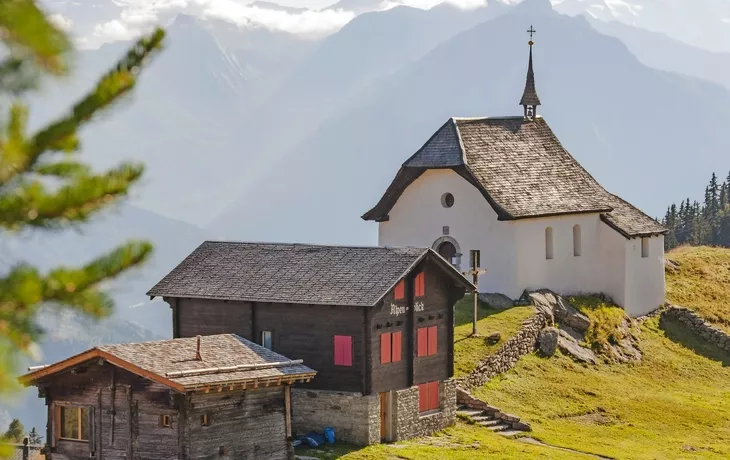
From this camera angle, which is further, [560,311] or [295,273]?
[560,311]

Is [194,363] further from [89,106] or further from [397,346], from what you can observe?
[89,106]

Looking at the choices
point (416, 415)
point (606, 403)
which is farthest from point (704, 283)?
point (416, 415)

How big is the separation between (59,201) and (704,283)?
57489mm

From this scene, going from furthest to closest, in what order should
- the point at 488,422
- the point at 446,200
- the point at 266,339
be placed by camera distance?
the point at 446,200
the point at 488,422
the point at 266,339

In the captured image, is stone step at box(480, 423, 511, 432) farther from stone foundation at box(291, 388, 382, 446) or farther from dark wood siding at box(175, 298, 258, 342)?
dark wood siding at box(175, 298, 258, 342)

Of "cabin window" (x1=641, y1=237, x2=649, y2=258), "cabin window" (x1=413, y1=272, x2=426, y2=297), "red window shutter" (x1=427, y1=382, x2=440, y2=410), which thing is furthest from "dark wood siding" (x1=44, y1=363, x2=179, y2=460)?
"cabin window" (x1=641, y1=237, x2=649, y2=258)

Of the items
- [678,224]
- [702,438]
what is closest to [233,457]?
[702,438]

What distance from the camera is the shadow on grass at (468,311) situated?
49.3 m

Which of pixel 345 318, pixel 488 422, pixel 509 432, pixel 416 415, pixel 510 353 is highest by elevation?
pixel 345 318

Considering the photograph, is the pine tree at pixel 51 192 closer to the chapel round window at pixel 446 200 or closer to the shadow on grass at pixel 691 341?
the chapel round window at pixel 446 200

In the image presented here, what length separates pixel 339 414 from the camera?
37469 millimetres

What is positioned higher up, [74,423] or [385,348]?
[385,348]

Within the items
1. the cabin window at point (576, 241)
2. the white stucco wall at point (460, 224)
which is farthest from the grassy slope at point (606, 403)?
the white stucco wall at point (460, 224)

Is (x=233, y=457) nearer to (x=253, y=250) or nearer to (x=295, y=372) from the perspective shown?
(x=295, y=372)
